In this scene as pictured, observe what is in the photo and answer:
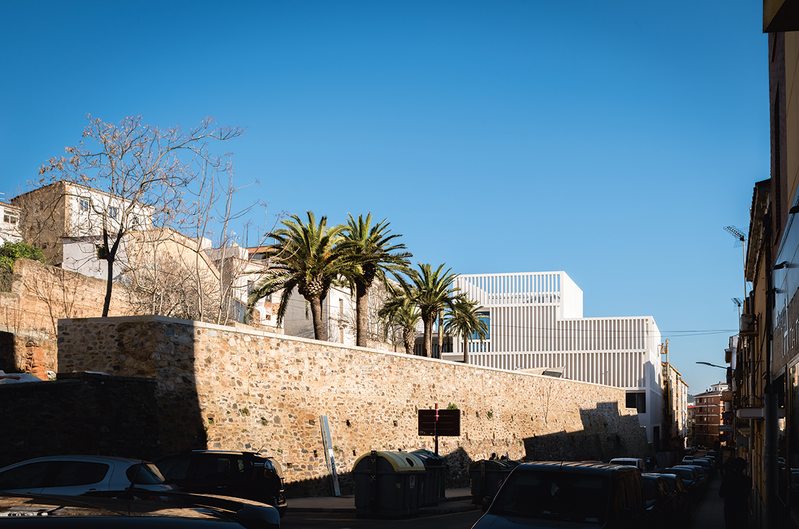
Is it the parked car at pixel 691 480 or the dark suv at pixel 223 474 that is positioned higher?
the dark suv at pixel 223 474

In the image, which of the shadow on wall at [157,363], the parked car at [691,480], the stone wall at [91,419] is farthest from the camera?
the parked car at [691,480]

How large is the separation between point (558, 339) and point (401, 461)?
207 ft

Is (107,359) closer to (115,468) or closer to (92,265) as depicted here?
(115,468)

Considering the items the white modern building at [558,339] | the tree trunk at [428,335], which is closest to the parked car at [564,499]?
the tree trunk at [428,335]

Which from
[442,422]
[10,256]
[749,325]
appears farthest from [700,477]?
[10,256]

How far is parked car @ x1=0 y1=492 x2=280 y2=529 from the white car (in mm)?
9218

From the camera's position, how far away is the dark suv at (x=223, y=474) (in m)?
14.5

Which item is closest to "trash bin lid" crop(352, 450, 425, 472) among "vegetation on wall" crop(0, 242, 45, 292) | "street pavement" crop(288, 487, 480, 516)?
"street pavement" crop(288, 487, 480, 516)

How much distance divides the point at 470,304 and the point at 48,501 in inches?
1857

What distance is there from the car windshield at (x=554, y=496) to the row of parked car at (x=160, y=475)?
3.62m

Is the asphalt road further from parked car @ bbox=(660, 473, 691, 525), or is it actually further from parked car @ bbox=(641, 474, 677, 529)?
parked car @ bbox=(660, 473, 691, 525)

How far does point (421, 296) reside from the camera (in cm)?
4397

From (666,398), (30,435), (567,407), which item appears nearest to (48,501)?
(30,435)

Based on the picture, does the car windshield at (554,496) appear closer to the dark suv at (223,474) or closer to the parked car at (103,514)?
the parked car at (103,514)
